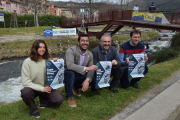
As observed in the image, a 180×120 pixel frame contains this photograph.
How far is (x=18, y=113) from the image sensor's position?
279 cm

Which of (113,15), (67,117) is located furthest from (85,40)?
(113,15)

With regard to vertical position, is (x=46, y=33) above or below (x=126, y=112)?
above

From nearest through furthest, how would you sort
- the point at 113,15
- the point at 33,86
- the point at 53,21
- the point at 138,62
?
the point at 33,86
the point at 138,62
the point at 113,15
the point at 53,21

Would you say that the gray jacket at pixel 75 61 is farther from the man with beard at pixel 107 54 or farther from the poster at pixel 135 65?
the poster at pixel 135 65

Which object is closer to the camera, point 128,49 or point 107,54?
point 107,54

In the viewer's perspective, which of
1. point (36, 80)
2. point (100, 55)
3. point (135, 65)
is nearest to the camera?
point (36, 80)

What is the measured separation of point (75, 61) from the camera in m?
3.15

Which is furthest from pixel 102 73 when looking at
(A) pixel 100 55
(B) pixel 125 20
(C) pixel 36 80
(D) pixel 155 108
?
(B) pixel 125 20

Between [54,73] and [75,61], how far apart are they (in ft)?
1.92

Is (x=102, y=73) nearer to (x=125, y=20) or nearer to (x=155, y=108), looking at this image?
Answer: (x=155, y=108)

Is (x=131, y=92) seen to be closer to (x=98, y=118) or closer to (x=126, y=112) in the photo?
(x=126, y=112)

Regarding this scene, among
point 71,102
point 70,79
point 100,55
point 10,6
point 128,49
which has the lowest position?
point 71,102

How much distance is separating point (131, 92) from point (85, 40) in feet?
5.86

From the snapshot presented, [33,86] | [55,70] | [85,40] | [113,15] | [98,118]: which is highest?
[113,15]
